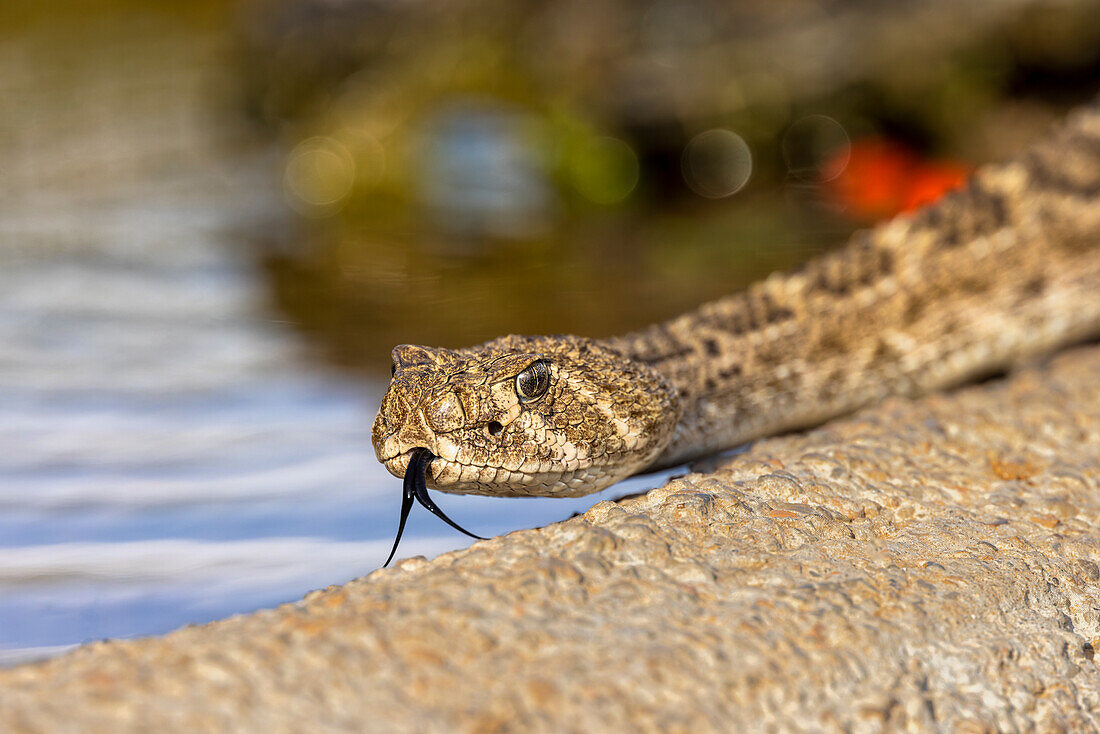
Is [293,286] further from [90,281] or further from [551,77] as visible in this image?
[551,77]

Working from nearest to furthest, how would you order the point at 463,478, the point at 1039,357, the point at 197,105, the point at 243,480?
the point at 463,478, the point at 243,480, the point at 1039,357, the point at 197,105

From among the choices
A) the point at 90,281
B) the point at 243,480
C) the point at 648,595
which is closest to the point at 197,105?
the point at 90,281

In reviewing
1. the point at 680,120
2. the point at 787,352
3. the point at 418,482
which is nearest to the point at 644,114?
the point at 680,120

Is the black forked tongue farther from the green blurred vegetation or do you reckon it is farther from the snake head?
the green blurred vegetation

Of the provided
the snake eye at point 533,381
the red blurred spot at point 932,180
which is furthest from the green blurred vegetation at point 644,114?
the snake eye at point 533,381

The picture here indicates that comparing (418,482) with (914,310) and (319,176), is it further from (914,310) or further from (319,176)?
(319,176)

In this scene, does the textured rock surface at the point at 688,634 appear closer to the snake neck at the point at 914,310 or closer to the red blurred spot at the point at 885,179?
the snake neck at the point at 914,310
